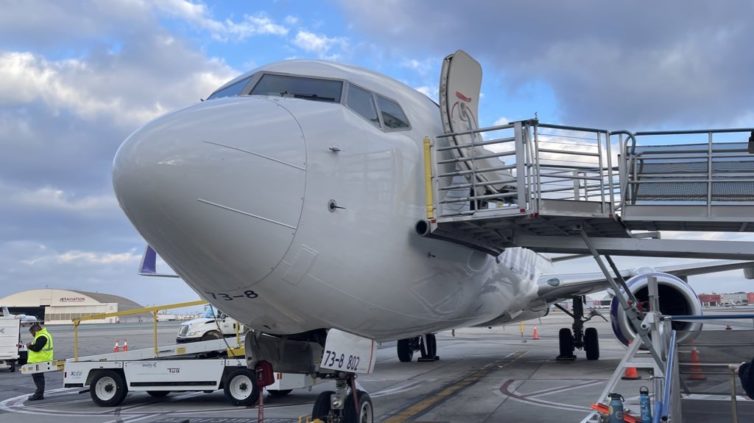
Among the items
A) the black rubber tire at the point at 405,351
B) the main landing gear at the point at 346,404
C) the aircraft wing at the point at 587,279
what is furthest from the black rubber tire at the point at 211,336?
the main landing gear at the point at 346,404

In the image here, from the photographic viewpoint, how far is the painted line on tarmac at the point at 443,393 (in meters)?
9.38

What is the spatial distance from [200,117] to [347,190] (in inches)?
49.8

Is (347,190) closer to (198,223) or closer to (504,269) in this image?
(198,223)

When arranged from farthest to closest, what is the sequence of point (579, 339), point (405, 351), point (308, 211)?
1. point (405, 351)
2. point (579, 339)
3. point (308, 211)

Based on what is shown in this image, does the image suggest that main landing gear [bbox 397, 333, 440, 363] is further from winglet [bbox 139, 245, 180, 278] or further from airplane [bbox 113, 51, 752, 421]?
airplane [bbox 113, 51, 752, 421]

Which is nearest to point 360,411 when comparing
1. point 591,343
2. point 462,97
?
point 462,97

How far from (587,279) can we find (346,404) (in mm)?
8383

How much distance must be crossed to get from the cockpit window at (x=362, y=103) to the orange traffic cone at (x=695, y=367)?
433 centimetres

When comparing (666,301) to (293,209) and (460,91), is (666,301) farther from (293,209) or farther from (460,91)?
(293,209)

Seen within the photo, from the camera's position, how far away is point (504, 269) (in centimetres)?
909

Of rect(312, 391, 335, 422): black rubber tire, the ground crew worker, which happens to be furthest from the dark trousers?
rect(312, 391, 335, 422): black rubber tire

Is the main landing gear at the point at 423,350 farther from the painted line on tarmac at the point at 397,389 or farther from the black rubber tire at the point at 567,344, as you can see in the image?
the painted line on tarmac at the point at 397,389

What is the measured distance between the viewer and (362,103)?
19.9 ft

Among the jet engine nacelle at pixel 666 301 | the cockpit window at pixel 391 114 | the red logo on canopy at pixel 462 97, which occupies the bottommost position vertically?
the jet engine nacelle at pixel 666 301
